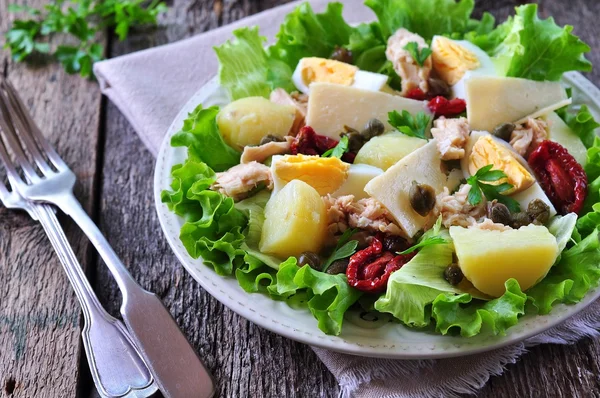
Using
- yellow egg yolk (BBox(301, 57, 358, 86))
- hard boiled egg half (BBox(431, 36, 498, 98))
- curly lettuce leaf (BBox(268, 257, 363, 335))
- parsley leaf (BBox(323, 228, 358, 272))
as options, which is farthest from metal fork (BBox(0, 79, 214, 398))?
hard boiled egg half (BBox(431, 36, 498, 98))

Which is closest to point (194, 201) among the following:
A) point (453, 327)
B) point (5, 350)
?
point (5, 350)

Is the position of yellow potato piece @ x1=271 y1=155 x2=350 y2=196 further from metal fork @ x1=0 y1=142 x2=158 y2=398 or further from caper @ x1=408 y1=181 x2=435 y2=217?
metal fork @ x1=0 y1=142 x2=158 y2=398

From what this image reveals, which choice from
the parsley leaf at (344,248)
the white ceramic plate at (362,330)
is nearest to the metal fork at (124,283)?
the white ceramic plate at (362,330)

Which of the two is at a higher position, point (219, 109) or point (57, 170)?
point (219, 109)

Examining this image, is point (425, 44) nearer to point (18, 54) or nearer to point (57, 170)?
point (57, 170)

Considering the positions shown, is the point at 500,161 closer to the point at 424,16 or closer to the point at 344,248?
the point at 344,248

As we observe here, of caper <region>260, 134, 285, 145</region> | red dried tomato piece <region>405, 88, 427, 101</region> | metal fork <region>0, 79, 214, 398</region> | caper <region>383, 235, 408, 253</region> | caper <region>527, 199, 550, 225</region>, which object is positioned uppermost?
red dried tomato piece <region>405, 88, 427, 101</region>
